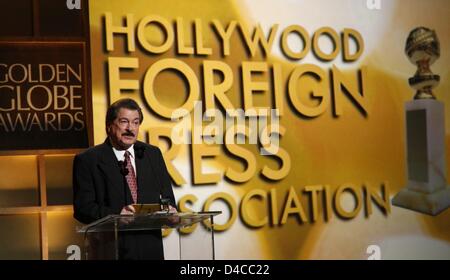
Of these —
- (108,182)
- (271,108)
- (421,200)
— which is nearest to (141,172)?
(108,182)

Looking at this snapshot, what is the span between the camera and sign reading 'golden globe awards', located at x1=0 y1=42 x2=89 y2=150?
216 inches

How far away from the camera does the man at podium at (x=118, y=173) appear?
4.07m

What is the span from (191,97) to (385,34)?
1396 millimetres

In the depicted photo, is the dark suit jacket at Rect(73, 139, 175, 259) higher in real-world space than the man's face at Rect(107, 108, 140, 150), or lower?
lower

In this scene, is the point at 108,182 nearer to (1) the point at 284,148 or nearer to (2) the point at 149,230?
(2) the point at 149,230

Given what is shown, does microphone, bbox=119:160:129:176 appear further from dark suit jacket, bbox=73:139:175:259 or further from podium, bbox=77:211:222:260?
podium, bbox=77:211:222:260

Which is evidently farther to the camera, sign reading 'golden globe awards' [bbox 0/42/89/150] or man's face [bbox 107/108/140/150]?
sign reading 'golden globe awards' [bbox 0/42/89/150]

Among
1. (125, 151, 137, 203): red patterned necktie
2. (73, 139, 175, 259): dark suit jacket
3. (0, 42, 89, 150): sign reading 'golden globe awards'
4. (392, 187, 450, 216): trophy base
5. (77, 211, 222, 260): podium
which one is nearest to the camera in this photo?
(77, 211, 222, 260): podium

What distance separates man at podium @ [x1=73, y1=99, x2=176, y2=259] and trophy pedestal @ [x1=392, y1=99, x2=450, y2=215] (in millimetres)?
2192

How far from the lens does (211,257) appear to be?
3795 millimetres

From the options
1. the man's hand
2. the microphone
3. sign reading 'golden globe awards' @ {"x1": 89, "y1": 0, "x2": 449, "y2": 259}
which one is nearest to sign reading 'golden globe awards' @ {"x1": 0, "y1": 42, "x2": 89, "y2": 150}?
sign reading 'golden globe awards' @ {"x1": 89, "y1": 0, "x2": 449, "y2": 259}

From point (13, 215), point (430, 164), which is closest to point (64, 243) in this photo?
point (13, 215)

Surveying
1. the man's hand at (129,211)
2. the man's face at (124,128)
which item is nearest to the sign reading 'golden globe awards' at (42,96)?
the man's face at (124,128)
